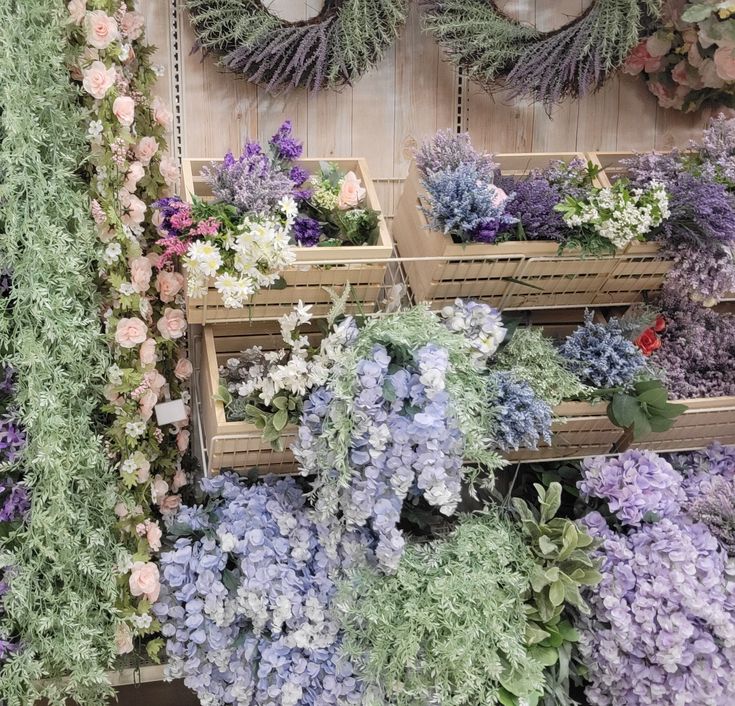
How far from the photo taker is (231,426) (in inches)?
60.7

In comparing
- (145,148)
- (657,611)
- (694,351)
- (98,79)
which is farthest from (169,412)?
(694,351)

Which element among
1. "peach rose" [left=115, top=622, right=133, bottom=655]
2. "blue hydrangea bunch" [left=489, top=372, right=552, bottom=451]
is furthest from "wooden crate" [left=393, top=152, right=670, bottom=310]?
"peach rose" [left=115, top=622, right=133, bottom=655]

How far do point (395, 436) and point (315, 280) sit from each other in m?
0.39

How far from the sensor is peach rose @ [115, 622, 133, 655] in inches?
62.3

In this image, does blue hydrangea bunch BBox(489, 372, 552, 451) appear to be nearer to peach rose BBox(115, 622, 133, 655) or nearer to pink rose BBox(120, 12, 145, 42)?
peach rose BBox(115, 622, 133, 655)

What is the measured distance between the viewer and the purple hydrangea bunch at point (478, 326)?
1579mm

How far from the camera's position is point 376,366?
4.58 feet

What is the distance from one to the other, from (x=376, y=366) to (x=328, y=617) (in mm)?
549

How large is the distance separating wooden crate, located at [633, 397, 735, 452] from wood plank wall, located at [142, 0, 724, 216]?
740 millimetres

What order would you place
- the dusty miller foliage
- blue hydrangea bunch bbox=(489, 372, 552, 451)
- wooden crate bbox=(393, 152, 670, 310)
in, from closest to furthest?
the dusty miller foliage
blue hydrangea bunch bbox=(489, 372, 552, 451)
wooden crate bbox=(393, 152, 670, 310)

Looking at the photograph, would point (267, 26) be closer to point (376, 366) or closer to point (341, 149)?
point (341, 149)

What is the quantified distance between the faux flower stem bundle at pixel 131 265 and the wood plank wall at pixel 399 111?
0.12 meters

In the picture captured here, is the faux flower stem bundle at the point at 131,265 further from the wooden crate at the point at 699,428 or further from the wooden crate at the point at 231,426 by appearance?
the wooden crate at the point at 699,428

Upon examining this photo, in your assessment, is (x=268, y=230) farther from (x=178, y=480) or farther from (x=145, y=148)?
(x=178, y=480)
